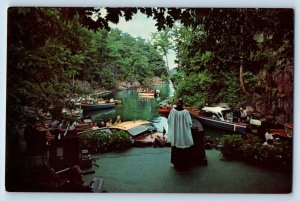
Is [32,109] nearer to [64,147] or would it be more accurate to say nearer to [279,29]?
[64,147]

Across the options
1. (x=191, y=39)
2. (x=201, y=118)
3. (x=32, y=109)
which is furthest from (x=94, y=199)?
(x=191, y=39)

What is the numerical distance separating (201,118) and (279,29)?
1.69 ft

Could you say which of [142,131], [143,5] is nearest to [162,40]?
[143,5]

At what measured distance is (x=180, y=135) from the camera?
1.87 m

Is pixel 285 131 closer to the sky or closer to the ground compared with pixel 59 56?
closer to the ground

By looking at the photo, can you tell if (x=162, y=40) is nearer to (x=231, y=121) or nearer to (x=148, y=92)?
(x=148, y=92)

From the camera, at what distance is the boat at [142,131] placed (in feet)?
6.16

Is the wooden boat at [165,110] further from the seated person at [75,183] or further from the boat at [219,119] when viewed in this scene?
the seated person at [75,183]

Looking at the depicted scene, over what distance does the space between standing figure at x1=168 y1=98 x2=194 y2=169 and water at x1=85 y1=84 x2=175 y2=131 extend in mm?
42

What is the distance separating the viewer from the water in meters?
1.88

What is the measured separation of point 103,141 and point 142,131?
0.18 m

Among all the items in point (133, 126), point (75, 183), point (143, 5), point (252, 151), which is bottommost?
point (75, 183)

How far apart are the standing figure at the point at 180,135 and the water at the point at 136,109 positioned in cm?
4

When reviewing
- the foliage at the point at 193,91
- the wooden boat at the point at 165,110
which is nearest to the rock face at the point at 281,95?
the foliage at the point at 193,91
